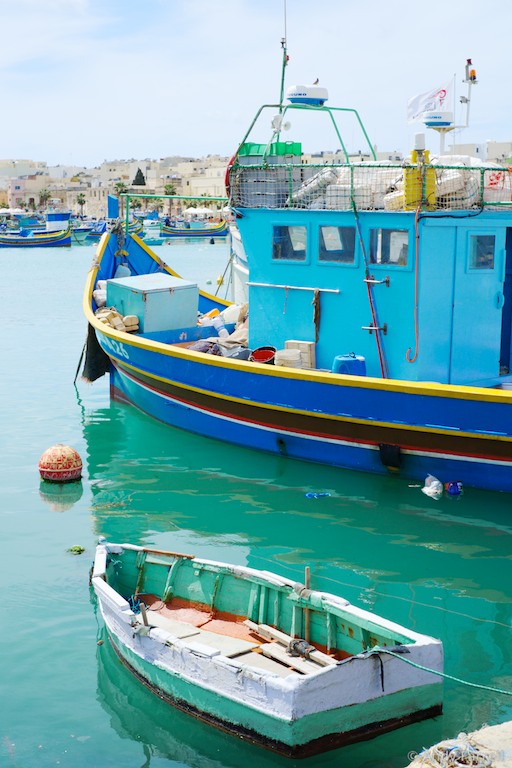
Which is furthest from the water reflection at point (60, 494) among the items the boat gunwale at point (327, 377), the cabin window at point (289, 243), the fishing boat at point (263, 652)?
the cabin window at point (289, 243)

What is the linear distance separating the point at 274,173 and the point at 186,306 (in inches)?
129

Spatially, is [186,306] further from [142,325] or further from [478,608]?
[478,608]

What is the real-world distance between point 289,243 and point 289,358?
154cm

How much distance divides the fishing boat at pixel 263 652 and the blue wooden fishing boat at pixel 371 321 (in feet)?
12.6

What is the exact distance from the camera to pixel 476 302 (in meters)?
11.2

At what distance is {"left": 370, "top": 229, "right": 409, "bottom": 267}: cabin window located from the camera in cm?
1096

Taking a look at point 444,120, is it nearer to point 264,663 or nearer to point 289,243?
point 289,243

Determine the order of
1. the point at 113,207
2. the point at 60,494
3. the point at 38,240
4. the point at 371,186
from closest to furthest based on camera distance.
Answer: the point at 371,186
the point at 60,494
the point at 113,207
the point at 38,240

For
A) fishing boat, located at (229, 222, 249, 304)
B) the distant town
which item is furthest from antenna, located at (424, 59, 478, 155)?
the distant town

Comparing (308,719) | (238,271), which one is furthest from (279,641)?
(238,271)

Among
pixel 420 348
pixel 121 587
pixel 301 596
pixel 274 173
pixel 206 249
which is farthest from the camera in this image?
pixel 206 249

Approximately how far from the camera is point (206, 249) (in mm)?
79062

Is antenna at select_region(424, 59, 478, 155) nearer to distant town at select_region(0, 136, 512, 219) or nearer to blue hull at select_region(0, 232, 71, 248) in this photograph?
blue hull at select_region(0, 232, 71, 248)

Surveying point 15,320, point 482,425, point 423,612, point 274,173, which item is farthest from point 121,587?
point 15,320
